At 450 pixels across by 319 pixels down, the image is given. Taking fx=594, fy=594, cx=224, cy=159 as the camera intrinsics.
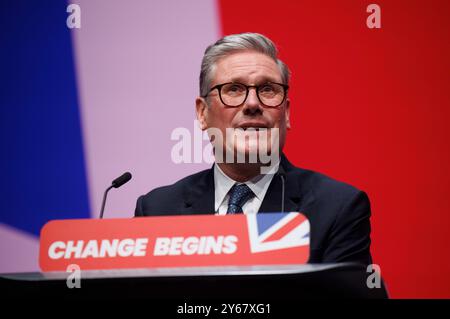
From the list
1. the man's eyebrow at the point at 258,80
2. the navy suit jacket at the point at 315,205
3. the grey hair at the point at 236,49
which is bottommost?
the navy suit jacket at the point at 315,205

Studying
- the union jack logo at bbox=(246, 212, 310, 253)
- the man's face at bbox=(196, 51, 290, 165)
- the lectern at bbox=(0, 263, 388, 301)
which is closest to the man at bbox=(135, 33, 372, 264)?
the man's face at bbox=(196, 51, 290, 165)

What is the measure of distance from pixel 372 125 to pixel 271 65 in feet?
1.90

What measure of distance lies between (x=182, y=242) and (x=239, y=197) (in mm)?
699

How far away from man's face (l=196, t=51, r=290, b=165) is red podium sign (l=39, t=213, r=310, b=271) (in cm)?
71

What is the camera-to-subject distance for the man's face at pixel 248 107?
211 cm

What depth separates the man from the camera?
1.95 m

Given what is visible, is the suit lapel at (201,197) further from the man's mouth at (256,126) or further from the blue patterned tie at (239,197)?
the man's mouth at (256,126)

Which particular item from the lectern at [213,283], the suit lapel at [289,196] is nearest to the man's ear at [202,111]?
the suit lapel at [289,196]

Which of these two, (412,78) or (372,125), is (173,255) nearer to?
(372,125)

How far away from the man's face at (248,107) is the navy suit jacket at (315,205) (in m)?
0.15

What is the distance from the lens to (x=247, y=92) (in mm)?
2162

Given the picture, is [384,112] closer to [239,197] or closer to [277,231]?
[239,197]

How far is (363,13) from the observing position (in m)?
2.59

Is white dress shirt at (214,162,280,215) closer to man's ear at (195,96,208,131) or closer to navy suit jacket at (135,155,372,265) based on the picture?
navy suit jacket at (135,155,372,265)
